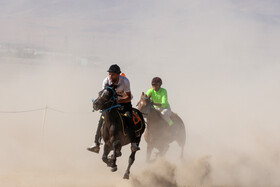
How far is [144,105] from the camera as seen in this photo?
17.9m

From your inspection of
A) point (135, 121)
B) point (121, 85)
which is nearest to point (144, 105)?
point (135, 121)

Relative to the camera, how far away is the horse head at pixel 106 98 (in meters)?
13.4

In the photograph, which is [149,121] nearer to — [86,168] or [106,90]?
[86,168]

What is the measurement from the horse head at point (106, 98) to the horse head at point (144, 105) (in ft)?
12.6

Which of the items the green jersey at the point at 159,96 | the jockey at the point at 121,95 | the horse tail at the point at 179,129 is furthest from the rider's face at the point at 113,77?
the horse tail at the point at 179,129

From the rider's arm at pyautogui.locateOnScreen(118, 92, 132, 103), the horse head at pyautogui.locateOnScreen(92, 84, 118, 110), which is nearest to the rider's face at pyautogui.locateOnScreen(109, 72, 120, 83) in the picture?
the horse head at pyautogui.locateOnScreen(92, 84, 118, 110)

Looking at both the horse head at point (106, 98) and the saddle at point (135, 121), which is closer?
the horse head at point (106, 98)

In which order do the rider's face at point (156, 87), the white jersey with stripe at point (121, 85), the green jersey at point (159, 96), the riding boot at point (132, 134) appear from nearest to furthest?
the white jersey with stripe at point (121, 85) → the riding boot at point (132, 134) → the rider's face at point (156, 87) → the green jersey at point (159, 96)

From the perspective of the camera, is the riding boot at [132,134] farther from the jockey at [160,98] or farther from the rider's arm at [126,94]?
the jockey at [160,98]

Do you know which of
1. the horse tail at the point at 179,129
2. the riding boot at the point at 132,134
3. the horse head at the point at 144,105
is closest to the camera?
the riding boot at the point at 132,134

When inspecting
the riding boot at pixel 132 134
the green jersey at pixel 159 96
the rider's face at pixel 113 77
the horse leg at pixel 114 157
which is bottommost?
the horse leg at pixel 114 157

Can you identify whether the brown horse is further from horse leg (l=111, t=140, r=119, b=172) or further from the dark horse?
horse leg (l=111, t=140, r=119, b=172)

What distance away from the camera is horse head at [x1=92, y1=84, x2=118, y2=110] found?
13367 mm

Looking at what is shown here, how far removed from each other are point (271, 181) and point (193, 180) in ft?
11.3
